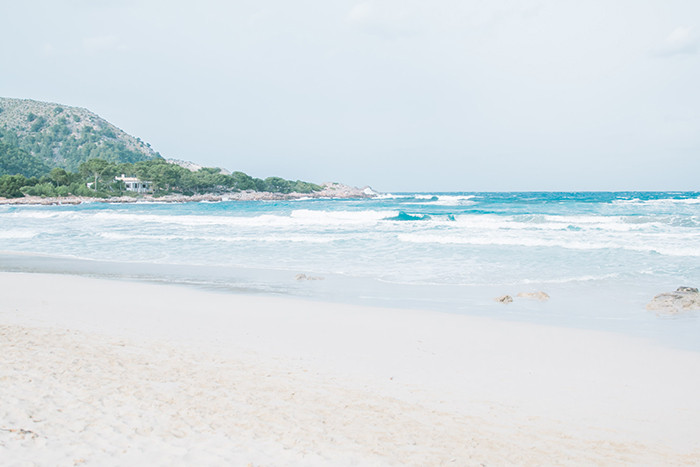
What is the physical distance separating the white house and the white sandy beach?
3800 inches

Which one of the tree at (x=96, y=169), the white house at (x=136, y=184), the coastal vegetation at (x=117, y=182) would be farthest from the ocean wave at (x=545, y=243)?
the white house at (x=136, y=184)

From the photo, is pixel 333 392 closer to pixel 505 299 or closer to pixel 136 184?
pixel 505 299

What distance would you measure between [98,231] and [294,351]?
23.5 metres

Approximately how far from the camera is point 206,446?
11.7ft

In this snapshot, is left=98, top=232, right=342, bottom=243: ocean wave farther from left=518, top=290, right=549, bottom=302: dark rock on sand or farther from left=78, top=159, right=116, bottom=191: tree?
left=78, top=159, right=116, bottom=191: tree

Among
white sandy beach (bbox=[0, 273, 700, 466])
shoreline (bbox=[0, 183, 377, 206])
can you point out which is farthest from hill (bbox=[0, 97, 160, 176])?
white sandy beach (bbox=[0, 273, 700, 466])

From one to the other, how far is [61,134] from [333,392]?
193473 mm

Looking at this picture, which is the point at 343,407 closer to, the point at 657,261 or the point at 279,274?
the point at 279,274

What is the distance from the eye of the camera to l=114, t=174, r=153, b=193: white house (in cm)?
9725

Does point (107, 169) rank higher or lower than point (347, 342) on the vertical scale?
higher

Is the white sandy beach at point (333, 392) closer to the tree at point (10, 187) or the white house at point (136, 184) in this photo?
the tree at point (10, 187)

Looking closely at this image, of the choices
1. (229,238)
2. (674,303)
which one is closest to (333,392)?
(674,303)

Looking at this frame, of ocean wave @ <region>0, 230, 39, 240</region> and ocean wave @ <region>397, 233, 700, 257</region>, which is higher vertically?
ocean wave @ <region>397, 233, 700, 257</region>

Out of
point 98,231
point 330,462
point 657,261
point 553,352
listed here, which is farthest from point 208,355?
point 98,231
